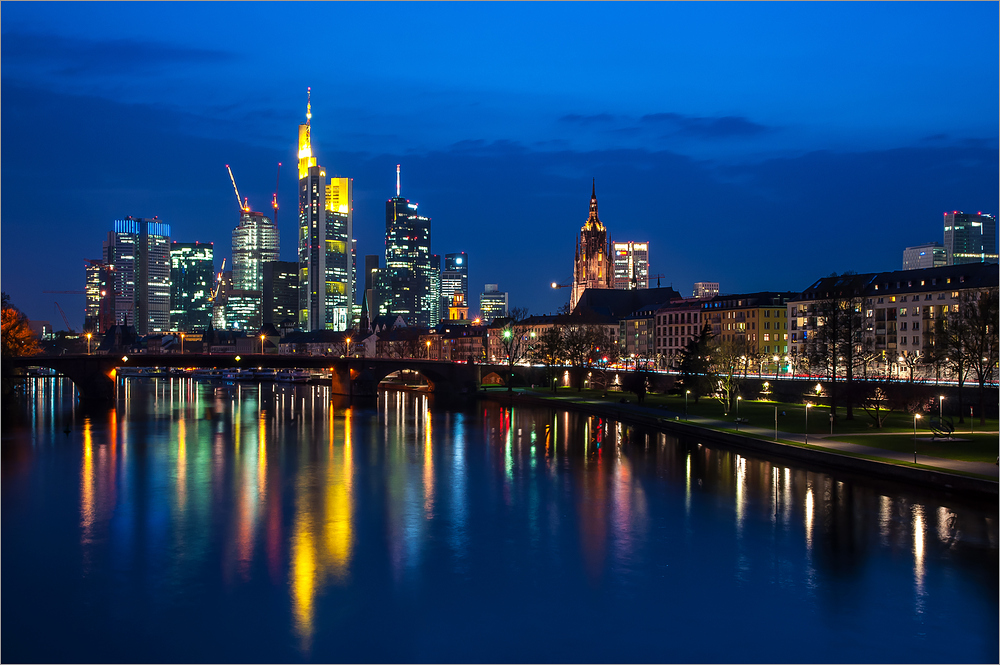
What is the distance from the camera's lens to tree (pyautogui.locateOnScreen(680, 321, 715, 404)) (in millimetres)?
90062

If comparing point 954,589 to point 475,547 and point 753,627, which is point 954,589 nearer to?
point 753,627

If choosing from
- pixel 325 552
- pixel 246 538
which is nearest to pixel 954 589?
pixel 325 552

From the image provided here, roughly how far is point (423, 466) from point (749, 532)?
2415 centimetres

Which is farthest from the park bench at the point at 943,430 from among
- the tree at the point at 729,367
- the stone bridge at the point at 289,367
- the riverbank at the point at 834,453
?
the stone bridge at the point at 289,367

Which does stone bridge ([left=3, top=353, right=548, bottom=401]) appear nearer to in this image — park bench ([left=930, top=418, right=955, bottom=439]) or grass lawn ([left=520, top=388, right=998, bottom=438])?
grass lawn ([left=520, top=388, right=998, bottom=438])

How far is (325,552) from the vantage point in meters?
33.0

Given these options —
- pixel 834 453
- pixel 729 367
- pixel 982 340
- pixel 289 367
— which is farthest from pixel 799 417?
pixel 289 367

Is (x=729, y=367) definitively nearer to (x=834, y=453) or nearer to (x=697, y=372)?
(x=697, y=372)

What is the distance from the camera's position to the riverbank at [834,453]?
39.7 m

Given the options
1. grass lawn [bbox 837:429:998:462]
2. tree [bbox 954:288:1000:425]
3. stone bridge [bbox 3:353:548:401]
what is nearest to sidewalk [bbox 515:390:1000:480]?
grass lawn [bbox 837:429:998:462]

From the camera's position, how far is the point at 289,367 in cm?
12006

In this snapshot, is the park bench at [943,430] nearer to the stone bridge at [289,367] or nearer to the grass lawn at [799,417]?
the grass lawn at [799,417]

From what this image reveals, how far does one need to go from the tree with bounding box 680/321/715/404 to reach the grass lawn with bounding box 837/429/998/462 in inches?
1349

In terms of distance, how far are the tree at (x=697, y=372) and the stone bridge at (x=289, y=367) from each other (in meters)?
37.5
